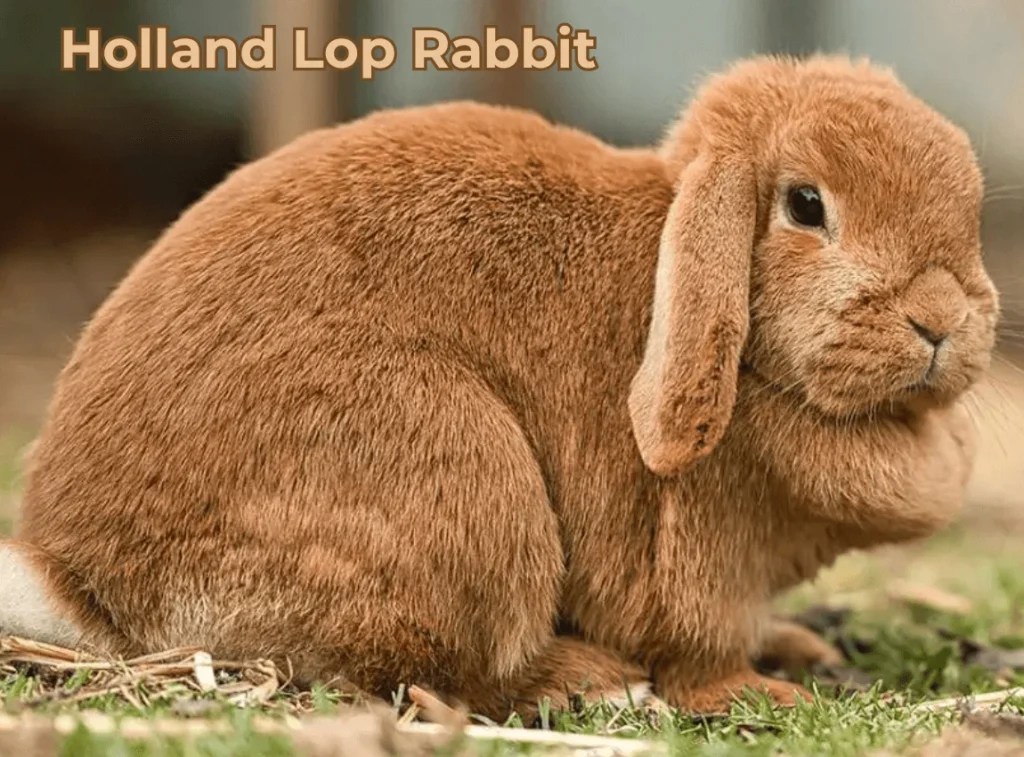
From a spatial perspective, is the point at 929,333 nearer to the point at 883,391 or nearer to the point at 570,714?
the point at 883,391

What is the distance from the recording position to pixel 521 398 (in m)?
3.30

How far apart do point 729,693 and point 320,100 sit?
2.62 metres

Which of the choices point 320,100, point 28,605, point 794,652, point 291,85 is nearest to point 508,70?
point 320,100

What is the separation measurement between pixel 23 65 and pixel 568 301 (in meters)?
3.06

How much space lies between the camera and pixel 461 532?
3.05m

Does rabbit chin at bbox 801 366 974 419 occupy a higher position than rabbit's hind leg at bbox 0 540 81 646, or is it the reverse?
rabbit chin at bbox 801 366 974 419

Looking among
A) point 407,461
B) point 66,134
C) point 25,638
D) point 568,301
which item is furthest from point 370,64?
point 66,134

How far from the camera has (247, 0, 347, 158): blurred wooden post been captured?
438 centimetres

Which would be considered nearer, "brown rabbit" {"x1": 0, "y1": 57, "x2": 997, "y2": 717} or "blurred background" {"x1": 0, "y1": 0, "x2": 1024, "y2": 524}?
"brown rabbit" {"x1": 0, "y1": 57, "x2": 997, "y2": 717}

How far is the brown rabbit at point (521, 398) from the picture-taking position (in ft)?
9.98

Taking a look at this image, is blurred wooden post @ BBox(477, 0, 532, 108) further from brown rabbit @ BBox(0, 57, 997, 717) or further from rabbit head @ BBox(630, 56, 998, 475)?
rabbit head @ BBox(630, 56, 998, 475)

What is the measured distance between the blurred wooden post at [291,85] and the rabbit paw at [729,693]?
6.96 feet

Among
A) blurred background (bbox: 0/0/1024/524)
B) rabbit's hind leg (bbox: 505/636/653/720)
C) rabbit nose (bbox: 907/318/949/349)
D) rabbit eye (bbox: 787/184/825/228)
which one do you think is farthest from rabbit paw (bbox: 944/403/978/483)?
rabbit's hind leg (bbox: 505/636/653/720)

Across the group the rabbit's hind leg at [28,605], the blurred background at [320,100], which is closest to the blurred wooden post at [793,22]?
the blurred background at [320,100]
